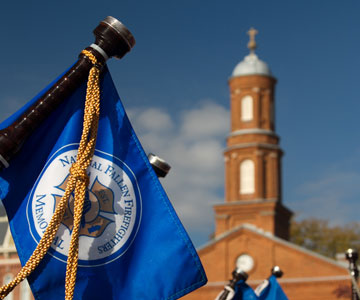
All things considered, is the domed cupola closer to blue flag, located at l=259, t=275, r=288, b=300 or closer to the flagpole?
blue flag, located at l=259, t=275, r=288, b=300

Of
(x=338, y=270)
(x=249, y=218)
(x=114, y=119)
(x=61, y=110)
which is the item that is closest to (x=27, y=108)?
(x=61, y=110)

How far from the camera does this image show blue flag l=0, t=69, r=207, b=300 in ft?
11.6

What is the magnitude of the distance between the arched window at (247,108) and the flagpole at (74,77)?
4252cm

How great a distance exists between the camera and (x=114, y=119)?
385 centimetres

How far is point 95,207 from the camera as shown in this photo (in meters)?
Answer: 3.70

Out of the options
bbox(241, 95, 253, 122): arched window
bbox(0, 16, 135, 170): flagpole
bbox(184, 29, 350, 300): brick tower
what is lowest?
bbox(0, 16, 135, 170): flagpole

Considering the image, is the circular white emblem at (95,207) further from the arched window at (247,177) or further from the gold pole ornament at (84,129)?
the arched window at (247,177)

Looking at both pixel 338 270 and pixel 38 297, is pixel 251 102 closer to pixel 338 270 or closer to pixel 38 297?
pixel 338 270

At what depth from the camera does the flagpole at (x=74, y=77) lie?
10.7 feet

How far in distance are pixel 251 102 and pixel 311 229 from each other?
20.8m

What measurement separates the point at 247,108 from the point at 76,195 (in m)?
42.8

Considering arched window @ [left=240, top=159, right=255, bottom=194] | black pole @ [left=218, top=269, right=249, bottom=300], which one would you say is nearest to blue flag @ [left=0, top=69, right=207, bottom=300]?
black pole @ [left=218, top=269, right=249, bottom=300]

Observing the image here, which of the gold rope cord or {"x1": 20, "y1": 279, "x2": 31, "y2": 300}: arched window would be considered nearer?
the gold rope cord

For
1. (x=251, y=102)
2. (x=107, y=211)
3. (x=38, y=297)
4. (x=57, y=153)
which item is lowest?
(x=38, y=297)
